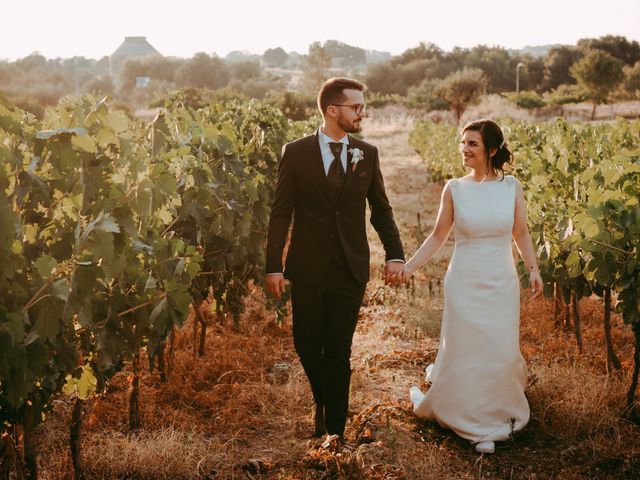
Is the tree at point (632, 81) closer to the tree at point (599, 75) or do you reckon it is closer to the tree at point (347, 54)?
the tree at point (599, 75)

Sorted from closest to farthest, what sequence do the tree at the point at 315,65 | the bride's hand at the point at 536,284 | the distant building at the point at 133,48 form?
the bride's hand at the point at 536,284, the tree at the point at 315,65, the distant building at the point at 133,48

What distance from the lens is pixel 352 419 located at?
441 centimetres

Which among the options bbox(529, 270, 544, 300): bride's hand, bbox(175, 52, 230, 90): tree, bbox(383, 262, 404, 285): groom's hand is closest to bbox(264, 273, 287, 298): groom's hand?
bbox(383, 262, 404, 285): groom's hand

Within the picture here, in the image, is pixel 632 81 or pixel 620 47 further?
pixel 620 47

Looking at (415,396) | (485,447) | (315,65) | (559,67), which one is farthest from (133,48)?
(485,447)

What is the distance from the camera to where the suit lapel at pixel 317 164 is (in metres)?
3.75

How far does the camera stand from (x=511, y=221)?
4234mm

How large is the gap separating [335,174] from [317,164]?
112 mm

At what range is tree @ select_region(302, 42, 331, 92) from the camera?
72188 millimetres

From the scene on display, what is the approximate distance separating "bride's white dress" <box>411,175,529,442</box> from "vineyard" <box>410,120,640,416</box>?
52 centimetres

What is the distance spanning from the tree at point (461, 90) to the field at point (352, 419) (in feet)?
141

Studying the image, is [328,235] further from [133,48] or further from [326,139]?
[133,48]

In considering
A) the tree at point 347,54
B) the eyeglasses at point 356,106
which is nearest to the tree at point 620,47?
the eyeglasses at point 356,106

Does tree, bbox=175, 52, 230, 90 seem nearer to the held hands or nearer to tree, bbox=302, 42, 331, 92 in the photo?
tree, bbox=302, 42, 331, 92
